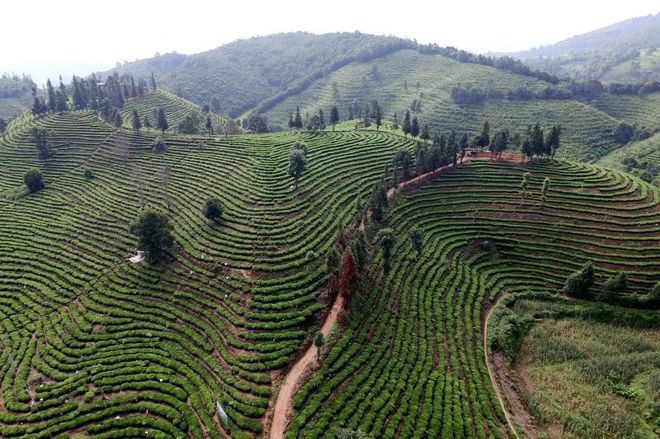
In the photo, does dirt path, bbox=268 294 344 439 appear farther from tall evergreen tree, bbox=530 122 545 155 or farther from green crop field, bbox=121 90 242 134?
green crop field, bbox=121 90 242 134

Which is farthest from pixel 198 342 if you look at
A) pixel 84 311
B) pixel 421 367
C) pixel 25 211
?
pixel 25 211

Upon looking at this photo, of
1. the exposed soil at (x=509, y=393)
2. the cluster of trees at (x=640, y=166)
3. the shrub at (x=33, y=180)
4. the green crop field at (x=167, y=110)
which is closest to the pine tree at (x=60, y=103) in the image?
the green crop field at (x=167, y=110)

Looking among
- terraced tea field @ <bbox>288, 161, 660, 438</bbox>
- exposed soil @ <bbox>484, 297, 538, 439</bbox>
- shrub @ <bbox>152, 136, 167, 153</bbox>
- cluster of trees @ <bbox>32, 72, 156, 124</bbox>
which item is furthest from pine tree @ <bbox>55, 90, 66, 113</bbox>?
exposed soil @ <bbox>484, 297, 538, 439</bbox>

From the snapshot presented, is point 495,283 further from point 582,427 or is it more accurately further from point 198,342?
point 198,342

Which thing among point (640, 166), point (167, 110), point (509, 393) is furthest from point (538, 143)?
point (167, 110)

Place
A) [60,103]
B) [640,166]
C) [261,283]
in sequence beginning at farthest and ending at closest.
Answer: [60,103]
[640,166]
[261,283]

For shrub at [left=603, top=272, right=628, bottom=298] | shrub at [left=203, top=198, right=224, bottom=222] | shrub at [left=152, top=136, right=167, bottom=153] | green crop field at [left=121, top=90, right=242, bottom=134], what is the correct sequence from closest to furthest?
shrub at [left=603, top=272, right=628, bottom=298], shrub at [left=203, top=198, right=224, bottom=222], shrub at [left=152, top=136, right=167, bottom=153], green crop field at [left=121, top=90, right=242, bottom=134]

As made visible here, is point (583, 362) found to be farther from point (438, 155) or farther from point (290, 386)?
point (438, 155)
